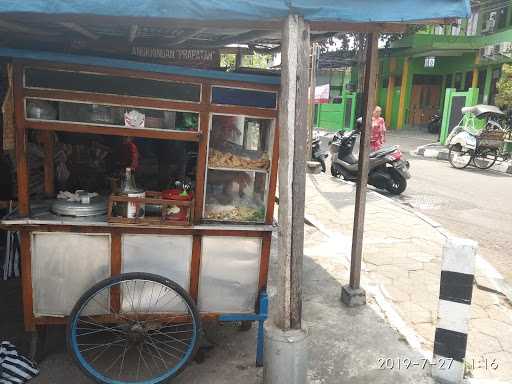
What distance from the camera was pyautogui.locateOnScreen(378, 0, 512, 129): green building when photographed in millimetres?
20062

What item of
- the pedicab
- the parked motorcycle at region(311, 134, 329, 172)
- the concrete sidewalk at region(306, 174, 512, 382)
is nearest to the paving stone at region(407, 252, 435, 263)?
the concrete sidewalk at region(306, 174, 512, 382)

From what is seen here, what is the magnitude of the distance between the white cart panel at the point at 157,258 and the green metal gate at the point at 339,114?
22379mm

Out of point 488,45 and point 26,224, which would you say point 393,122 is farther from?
point 26,224

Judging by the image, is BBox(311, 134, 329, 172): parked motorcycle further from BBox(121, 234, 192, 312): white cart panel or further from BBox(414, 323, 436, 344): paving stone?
BBox(121, 234, 192, 312): white cart panel

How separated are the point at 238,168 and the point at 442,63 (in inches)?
946

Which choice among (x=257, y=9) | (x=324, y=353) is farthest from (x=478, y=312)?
(x=257, y=9)

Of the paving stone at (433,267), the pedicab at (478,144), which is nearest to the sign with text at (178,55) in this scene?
the paving stone at (433,267)

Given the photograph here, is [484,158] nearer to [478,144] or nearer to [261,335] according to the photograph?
[478,144]

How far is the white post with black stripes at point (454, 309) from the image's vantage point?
3.06 m

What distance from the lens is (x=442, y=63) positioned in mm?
24266

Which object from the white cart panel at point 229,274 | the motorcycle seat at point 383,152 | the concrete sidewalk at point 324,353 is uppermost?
the motorcycle seat at point 383,152

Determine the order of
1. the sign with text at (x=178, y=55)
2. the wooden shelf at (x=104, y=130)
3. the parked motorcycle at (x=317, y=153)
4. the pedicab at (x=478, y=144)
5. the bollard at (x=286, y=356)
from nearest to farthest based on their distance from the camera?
→ the bollard at (x=286, y=356) → the wooden shelf at (x=104, y=130) → the sign with text at (x=178, y=55) → the parked motorcycle at (x=317, y=153) → the pedicab at (x=478, y=144)

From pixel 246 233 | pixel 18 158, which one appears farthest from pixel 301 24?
pixel 18 158

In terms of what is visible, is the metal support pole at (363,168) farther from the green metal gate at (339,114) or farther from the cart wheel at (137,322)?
the green metal gate at (339,114)
